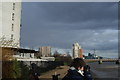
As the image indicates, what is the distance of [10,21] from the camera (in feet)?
217

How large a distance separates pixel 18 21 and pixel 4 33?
8.58m

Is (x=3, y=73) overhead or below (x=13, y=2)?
below

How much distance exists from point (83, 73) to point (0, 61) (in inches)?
604

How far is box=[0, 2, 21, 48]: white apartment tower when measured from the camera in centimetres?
6288

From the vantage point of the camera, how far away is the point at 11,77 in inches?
830

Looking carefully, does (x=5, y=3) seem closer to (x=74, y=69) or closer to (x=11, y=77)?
(x=11, y=77)

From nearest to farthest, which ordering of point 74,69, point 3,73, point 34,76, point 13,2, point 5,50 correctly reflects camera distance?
point 74,69 → point 34,76 → point 3,73 → point 5,50 → point 13,2

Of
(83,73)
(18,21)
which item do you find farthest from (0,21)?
(83,73)

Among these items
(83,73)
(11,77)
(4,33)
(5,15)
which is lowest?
(11,77)

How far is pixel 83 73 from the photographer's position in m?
6.52

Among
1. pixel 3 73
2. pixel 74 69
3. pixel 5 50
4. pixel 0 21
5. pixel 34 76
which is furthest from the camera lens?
pixel 0 21

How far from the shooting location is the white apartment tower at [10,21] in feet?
206

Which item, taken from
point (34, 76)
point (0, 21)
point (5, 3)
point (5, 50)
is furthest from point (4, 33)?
point (34, 76)

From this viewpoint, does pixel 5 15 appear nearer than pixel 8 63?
No
